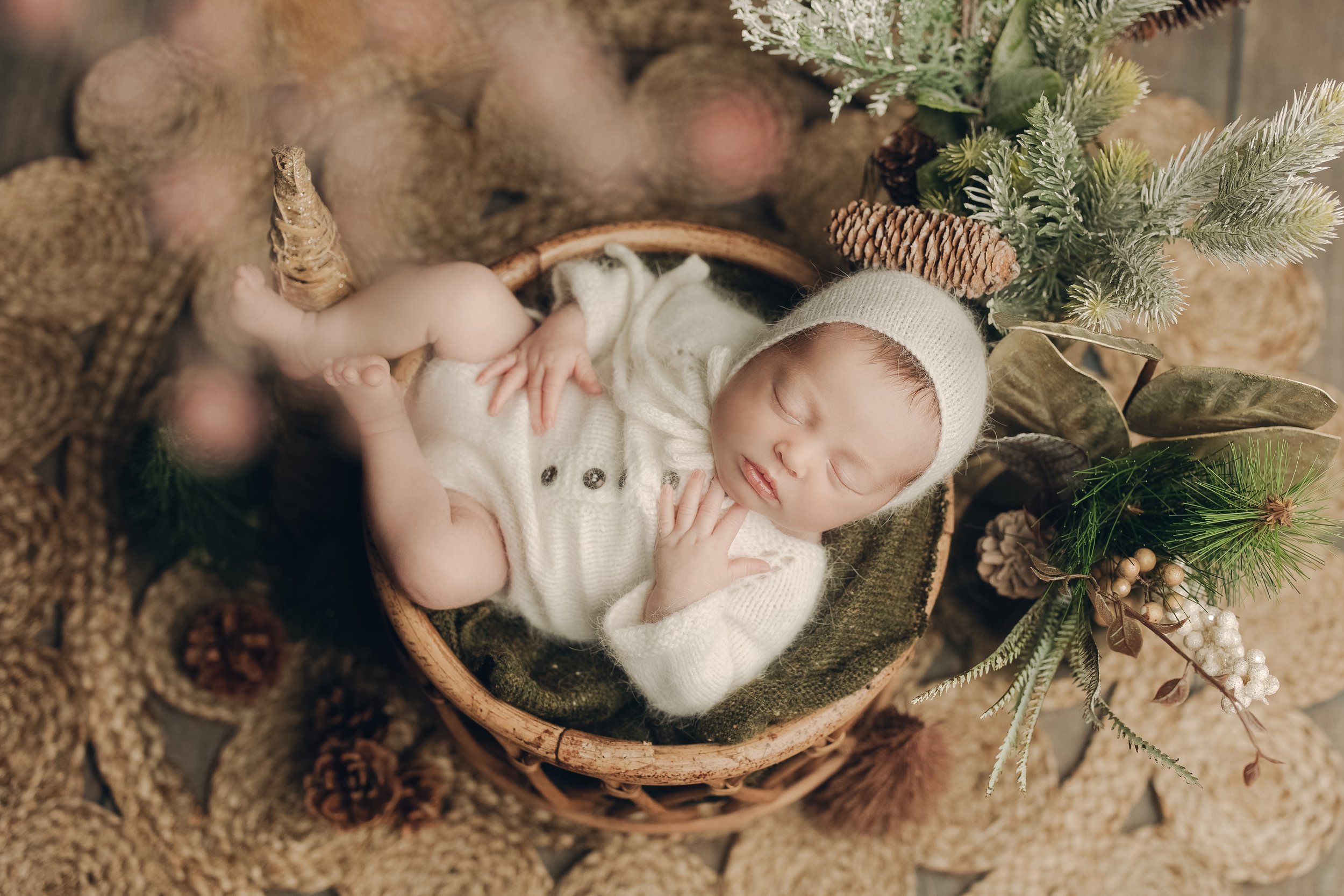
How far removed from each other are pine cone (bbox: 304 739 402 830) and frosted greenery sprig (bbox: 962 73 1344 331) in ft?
3.65

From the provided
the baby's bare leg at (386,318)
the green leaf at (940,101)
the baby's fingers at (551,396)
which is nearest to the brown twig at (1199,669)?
the green leaf at (940,101)

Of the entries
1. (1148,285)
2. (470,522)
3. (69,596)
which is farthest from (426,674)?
(1148,285)

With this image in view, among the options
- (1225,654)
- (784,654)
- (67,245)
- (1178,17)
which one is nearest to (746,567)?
(784,654)

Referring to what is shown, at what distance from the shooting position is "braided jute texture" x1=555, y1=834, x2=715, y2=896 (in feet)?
4.77

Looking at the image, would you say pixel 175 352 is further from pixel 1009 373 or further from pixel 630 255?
pixel 1009 373

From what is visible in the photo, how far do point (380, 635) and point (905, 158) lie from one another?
1108mm

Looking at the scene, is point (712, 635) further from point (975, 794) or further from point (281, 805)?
point (281, 805)

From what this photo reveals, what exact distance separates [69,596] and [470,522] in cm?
76

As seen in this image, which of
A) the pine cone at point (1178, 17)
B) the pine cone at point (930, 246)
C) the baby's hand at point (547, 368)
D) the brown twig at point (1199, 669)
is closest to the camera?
the brown twig at point (1199, 669)

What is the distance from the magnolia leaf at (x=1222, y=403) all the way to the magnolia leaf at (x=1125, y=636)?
0.26m

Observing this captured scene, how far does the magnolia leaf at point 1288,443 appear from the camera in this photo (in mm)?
1043

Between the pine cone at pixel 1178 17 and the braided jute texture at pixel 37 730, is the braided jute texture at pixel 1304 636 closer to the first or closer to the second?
the pine cone at pixel 1178 17

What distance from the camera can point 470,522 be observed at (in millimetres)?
1253

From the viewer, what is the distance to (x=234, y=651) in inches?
57.6
